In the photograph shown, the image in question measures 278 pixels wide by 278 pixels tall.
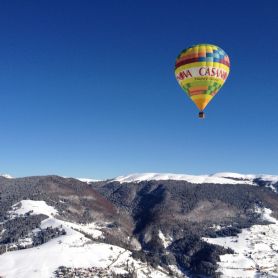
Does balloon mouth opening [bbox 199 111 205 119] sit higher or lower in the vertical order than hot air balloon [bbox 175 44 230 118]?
lower

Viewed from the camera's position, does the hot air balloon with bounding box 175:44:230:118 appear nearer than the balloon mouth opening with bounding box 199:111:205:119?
No

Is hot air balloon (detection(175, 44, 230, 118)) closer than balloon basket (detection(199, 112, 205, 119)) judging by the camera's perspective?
No

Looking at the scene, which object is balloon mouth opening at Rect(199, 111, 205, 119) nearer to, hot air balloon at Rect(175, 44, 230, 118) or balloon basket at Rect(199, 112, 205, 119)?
balloon basket at Rect(199, 112, 205, 119)

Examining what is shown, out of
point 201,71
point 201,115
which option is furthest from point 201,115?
point 201,71

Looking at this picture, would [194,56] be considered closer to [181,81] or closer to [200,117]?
[181,81]

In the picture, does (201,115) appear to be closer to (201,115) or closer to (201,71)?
(201,115)

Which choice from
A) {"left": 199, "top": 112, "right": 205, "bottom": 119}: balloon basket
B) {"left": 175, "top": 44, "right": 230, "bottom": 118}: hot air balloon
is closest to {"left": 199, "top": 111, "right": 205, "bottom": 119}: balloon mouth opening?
{"left": 199, "top": 112, "right": 205, "bottom": 119}: balloon basket

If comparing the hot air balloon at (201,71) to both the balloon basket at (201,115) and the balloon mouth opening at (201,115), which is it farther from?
the balloon basket at (201,115)

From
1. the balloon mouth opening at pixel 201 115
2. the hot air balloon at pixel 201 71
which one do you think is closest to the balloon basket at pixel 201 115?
the balloon mouth opening at pixel 201 115
